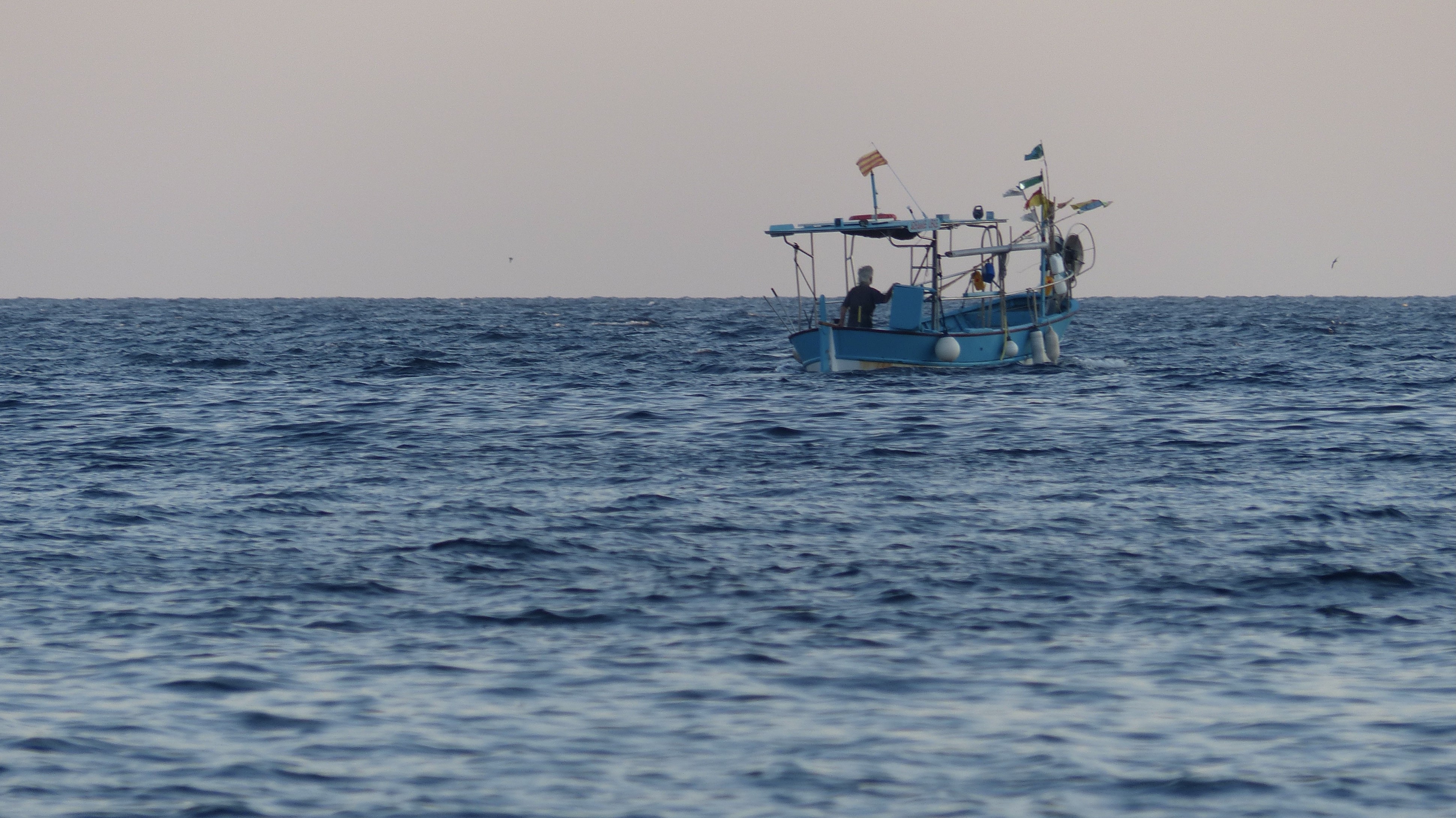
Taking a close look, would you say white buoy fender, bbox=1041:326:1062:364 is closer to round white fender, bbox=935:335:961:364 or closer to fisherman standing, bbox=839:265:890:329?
round white fender, bbox=935:335:961:364

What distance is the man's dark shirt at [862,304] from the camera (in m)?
28.1

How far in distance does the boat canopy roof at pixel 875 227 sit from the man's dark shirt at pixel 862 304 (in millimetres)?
1100

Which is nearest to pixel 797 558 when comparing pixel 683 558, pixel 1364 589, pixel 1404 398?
pixel 683 558

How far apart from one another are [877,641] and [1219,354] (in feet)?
115

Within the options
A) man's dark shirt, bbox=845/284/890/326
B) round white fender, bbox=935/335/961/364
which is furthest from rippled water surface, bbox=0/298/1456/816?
round white fender, bbox=935/335/961/364

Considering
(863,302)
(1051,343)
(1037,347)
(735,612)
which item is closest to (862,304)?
(863,302)

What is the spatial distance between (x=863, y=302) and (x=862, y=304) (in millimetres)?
84

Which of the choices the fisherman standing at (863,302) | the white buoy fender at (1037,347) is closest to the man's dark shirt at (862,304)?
the fisherman standing at (863,302)

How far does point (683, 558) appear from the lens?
12273mm

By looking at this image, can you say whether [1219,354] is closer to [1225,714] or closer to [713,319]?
[1225,714]

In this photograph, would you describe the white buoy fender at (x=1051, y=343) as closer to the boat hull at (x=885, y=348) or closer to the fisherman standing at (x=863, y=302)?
the boat hull at (x=885, y=348)

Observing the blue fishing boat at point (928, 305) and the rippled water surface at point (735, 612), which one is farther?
the blue fishing boat at point (928, 305)

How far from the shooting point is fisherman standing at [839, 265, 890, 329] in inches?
1108

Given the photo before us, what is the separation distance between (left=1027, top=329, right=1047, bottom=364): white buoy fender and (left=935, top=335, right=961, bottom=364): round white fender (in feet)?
9.93
